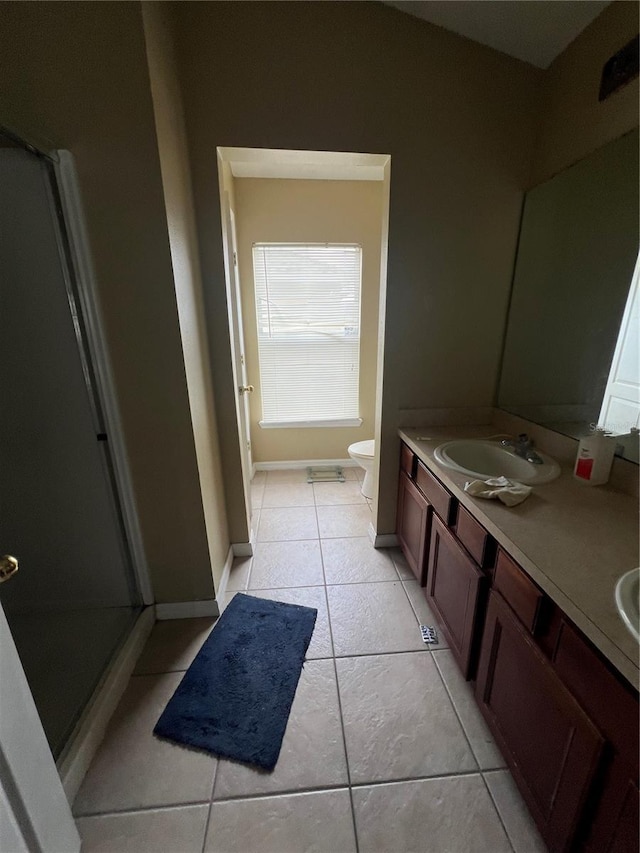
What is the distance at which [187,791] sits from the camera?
1.07m

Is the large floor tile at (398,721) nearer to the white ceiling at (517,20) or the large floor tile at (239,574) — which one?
the large floor tile at (239,574)

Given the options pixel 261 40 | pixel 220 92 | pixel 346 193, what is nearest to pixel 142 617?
pixel 220 92

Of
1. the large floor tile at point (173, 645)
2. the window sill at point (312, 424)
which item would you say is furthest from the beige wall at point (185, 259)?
the window sill at point (312, 424)

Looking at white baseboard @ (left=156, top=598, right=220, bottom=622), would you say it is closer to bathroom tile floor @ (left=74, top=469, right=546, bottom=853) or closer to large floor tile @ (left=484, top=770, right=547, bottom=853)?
bathroom tile floor @ (left=74, top=469, right=546, bottom=853)

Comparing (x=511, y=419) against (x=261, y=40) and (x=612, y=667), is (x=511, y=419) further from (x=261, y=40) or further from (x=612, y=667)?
(x=261, y=40)

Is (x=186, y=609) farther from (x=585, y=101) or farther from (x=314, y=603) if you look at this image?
(x=585, y=101)

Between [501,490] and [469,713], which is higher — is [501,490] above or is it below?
above

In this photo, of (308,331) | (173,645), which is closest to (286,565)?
(173,645)

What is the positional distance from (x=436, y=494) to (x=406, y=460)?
1.35 ft

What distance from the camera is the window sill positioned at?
3.22 metres

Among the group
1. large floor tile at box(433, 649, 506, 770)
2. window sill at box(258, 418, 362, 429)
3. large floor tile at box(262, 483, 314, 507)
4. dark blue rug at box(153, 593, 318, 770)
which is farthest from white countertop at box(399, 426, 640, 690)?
window sill at box(258, 418, 362, 429)

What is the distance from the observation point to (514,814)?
101 cm

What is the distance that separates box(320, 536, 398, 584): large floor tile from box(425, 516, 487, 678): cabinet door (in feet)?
1.30

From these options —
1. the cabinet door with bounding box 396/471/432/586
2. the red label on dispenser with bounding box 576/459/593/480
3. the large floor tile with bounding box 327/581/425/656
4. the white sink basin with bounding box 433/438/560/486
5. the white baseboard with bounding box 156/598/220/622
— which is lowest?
the large floor tile with bounding box 327/581/425/656
